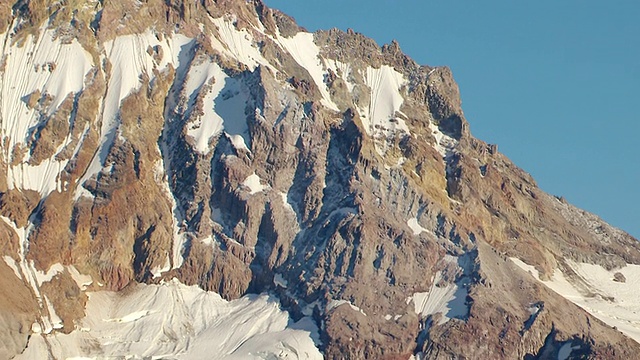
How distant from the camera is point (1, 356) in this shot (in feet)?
652
